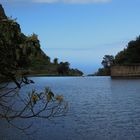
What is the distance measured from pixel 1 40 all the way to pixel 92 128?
68.0 ft

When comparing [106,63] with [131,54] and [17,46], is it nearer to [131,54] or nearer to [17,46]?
[131,54]

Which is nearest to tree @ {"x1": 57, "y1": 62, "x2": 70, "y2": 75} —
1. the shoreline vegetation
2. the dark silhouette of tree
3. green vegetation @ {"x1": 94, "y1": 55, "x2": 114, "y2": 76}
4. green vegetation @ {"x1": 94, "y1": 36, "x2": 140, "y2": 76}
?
green vegetation @ {"x1": 94, "y1": 55, "x2": 114, "y2": 76}

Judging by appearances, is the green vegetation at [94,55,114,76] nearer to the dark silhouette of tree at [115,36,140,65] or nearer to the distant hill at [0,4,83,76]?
the dark silhouette of tree at [115,36,140,65]

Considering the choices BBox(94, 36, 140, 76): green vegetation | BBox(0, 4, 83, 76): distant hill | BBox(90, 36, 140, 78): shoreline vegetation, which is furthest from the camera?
BBox(94, 36, 140, 76): green vegetation

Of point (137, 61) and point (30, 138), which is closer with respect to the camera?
A: point (30, 138)

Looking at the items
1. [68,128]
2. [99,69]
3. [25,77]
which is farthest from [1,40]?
[99,69]

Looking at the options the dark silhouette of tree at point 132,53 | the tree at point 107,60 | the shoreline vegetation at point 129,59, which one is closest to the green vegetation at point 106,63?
the tree at point 107,60

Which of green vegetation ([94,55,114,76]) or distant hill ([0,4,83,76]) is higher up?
green vegetation ([94,55,114,76])

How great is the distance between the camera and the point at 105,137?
20.9m

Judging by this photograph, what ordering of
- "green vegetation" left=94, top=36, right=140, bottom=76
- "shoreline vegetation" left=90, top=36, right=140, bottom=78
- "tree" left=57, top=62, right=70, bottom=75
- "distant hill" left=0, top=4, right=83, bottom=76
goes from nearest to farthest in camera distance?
"distant hill" left=0, top=4, right=83, bottom=76
"shoreline vegetation" left=90, top=36, right=140, bottom=78
"green vegetation" left=94, top=36, right=140, bottom=76
"tree" left=57, top=62, right=70, bottom=75

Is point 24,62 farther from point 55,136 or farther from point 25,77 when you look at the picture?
point 55,136

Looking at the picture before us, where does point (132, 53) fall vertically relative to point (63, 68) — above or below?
above

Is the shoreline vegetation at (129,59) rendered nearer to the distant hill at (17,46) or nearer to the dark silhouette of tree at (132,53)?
the dark silhouette of tree at (132,53)

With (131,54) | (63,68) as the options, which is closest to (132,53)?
(131,54)
